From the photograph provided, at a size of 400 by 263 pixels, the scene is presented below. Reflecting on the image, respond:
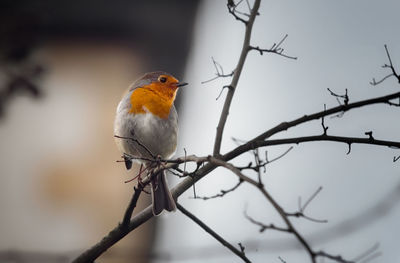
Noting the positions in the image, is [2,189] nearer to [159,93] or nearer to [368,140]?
[159,93]

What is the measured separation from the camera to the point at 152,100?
2.38 metres

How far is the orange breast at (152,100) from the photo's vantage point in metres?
2.37

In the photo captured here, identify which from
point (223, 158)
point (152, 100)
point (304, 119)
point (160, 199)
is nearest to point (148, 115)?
point (152, 100)

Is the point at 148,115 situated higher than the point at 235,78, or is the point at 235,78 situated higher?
the point at 148,115

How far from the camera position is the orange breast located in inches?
93.2

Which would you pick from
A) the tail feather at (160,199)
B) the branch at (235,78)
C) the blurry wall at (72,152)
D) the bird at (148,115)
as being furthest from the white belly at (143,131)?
the blurry wall at (72,152)

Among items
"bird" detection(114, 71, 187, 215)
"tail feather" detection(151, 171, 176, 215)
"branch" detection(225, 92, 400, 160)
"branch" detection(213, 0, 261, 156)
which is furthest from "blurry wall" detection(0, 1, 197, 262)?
"branch" detection(225, 92, 400, 160)

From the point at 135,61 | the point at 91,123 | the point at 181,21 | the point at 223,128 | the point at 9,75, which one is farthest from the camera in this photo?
the point at 91,123

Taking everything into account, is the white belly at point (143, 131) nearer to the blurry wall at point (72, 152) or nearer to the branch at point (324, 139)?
the branch at point (324, 139)

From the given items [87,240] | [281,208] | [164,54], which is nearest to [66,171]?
[87,240]

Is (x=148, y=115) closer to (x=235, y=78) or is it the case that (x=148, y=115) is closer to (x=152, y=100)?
(x=152, y=100)

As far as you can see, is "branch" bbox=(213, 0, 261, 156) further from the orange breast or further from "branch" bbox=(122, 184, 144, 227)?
the orange breast

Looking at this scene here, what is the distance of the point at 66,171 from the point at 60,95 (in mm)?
669

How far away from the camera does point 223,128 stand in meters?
1.66
